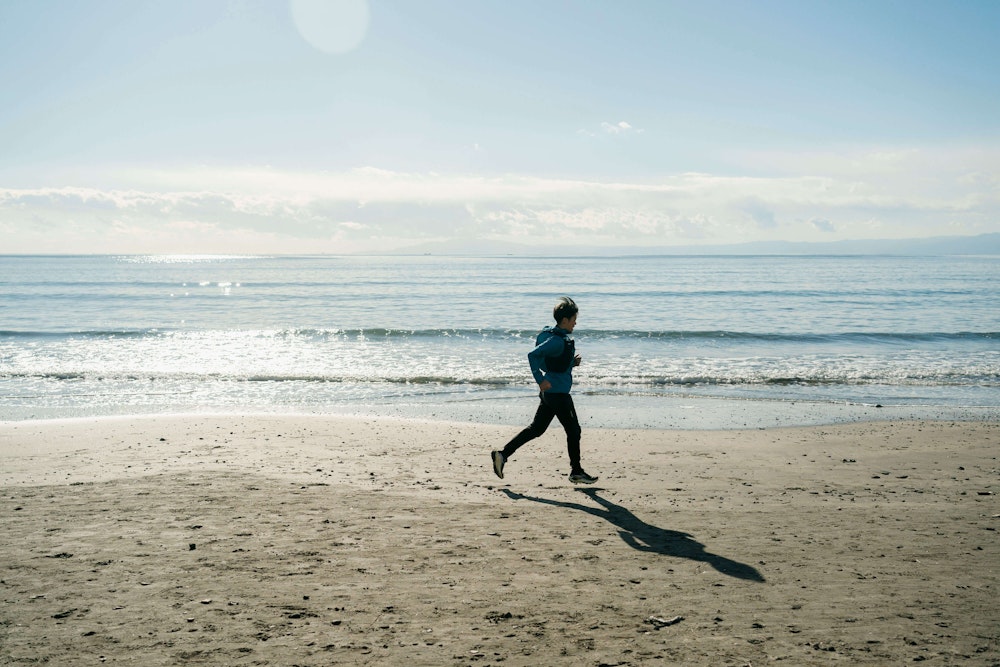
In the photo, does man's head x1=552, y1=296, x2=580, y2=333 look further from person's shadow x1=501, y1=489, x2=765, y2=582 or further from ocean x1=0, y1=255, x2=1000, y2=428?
ocean x1=0, y1=255, x2=1000, y2=428

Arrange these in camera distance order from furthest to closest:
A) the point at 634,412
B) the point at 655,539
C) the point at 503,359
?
the point at 503,359 → the point at 634,412 → the point at 655,539

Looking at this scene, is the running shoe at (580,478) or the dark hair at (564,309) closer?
the dark hair at (564,309)

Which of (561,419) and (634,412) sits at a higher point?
(561,419)

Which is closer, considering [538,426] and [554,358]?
[554,358]

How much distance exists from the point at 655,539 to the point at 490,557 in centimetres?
141

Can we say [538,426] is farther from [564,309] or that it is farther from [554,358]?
[564,309]

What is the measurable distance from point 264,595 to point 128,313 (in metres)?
37.2

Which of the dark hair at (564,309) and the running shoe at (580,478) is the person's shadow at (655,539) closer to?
the running shoe at (580,478)

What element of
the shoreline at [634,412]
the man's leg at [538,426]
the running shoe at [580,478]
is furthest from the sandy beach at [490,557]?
the shoreline at [634,412]

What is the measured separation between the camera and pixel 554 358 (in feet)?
22.9

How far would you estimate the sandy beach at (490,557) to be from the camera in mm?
3723

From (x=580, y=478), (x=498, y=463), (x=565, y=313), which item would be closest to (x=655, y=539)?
(x=580, y=478)

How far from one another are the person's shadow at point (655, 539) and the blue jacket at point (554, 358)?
1240mm

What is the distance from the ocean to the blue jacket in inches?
170
